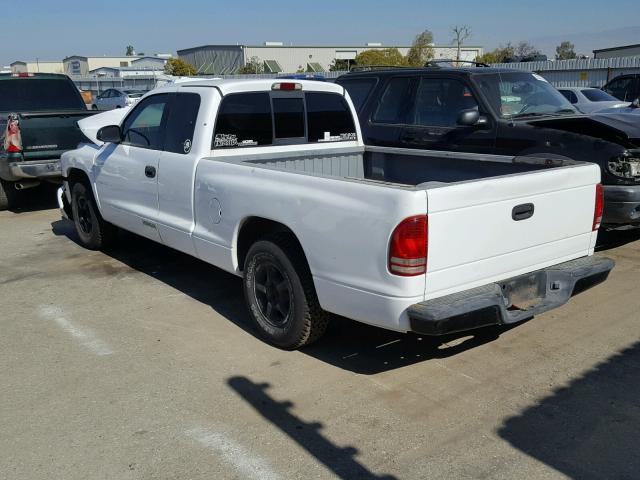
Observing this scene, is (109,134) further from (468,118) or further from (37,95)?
(37,95)

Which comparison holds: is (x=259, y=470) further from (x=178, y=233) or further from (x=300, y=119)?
(x=300, y=119)

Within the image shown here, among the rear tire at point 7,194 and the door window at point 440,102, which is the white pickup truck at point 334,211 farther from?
the rear tire at point 7,194

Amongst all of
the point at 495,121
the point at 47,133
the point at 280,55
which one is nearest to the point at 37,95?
the point at 47,133

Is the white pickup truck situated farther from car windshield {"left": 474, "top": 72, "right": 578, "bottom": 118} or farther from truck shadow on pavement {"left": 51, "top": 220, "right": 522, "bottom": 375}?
car windshield {"left": 474, "top": 72, "right": 578, "bottom": 118}

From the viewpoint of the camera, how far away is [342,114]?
637cm

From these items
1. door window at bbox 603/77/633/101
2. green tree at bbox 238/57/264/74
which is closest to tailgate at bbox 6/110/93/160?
door window at bbox 603/77/633/101

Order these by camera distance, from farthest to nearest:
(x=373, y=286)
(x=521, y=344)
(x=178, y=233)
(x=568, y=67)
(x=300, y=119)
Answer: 1. (x=568, y=67)
2. (x=300, y=119)
3. (x=178, y=233)
4. (x=521, y=344)
5. (x=373, y=286)

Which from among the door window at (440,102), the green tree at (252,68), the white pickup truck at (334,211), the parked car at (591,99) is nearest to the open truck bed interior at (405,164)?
the white pickup truck at (334,211)

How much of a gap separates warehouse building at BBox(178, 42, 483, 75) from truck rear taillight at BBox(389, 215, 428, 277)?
65315 millimetres

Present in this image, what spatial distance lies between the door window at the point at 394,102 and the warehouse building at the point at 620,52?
131 ft

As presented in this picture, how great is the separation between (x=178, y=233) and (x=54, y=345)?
4.25ft

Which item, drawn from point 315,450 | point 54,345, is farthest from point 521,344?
point 54,345

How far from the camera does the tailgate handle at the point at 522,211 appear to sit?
13.1ft

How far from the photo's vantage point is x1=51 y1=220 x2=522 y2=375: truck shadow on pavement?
15.1ft
